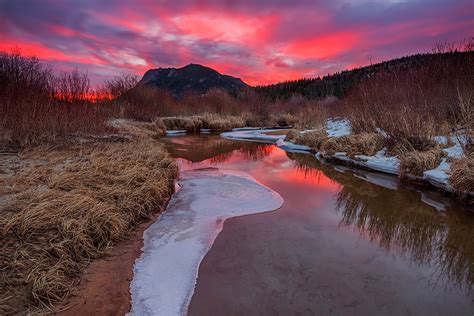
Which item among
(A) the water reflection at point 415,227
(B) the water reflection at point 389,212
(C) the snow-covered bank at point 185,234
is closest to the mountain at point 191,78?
(B) the water reflection at point 389,212

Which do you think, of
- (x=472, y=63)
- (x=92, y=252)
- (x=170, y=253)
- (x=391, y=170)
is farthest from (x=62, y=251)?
(x=472, y=63)

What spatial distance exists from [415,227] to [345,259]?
1.74 metres

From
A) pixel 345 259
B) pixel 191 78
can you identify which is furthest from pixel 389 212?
pixel 191 78

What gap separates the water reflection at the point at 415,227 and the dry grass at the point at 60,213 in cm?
329

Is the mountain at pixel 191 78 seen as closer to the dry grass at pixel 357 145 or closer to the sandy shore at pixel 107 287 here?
the dry grass at pixel 357 145

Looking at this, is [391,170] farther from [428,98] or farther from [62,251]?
[62,251]

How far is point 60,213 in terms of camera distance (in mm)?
3129

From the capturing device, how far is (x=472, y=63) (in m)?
8.58

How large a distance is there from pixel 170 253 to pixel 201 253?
1.19 ft

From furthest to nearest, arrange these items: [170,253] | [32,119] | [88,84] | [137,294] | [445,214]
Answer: [88,84]
[32,119]
[445,214]
[170,253]
[137,294]

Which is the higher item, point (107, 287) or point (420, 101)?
point (420, 101)

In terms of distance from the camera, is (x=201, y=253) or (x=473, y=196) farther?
(x=473, y=196)

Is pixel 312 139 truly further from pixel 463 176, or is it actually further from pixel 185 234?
pixel 185 234

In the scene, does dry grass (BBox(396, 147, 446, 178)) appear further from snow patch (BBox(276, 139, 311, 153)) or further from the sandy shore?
the sandy shore
